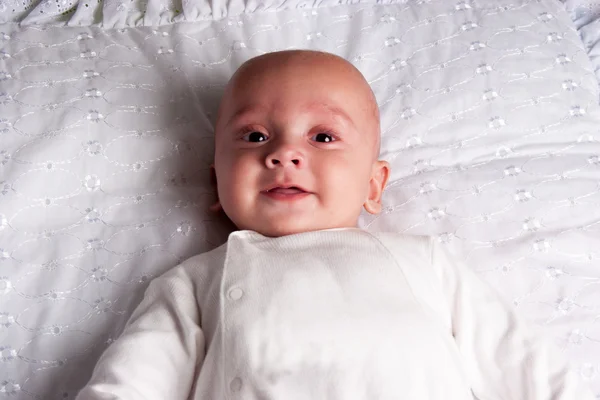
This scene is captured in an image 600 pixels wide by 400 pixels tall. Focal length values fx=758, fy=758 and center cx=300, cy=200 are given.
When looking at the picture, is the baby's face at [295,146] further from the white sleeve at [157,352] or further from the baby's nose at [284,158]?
the white sleeve at [157,352]

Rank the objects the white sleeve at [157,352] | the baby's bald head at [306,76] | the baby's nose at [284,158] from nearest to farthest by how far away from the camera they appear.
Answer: the white sleeve at [157,352]
the baby's nose at [284,158]
the baby's bald head at [306,76]

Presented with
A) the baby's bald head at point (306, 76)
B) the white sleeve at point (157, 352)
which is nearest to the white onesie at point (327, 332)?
the white sleeve at point (157, 352)

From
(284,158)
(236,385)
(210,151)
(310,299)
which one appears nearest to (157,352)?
(236,385)

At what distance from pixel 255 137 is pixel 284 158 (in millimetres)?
107

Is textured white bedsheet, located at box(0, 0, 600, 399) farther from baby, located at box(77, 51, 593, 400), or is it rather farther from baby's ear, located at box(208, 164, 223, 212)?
baby, located at box(77, 51, 593, 400)

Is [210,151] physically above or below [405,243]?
above

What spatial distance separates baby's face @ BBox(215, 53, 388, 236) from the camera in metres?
1.30

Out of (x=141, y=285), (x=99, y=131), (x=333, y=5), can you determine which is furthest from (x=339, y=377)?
(x=333, y=5)

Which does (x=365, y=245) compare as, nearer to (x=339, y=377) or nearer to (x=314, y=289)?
(x=314, y=289)

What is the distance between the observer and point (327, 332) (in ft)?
3.84

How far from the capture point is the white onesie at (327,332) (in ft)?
3.79

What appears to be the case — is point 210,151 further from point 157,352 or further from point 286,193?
point 157,352

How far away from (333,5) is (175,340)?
946 millimetres

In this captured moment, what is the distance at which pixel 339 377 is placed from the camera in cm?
114
